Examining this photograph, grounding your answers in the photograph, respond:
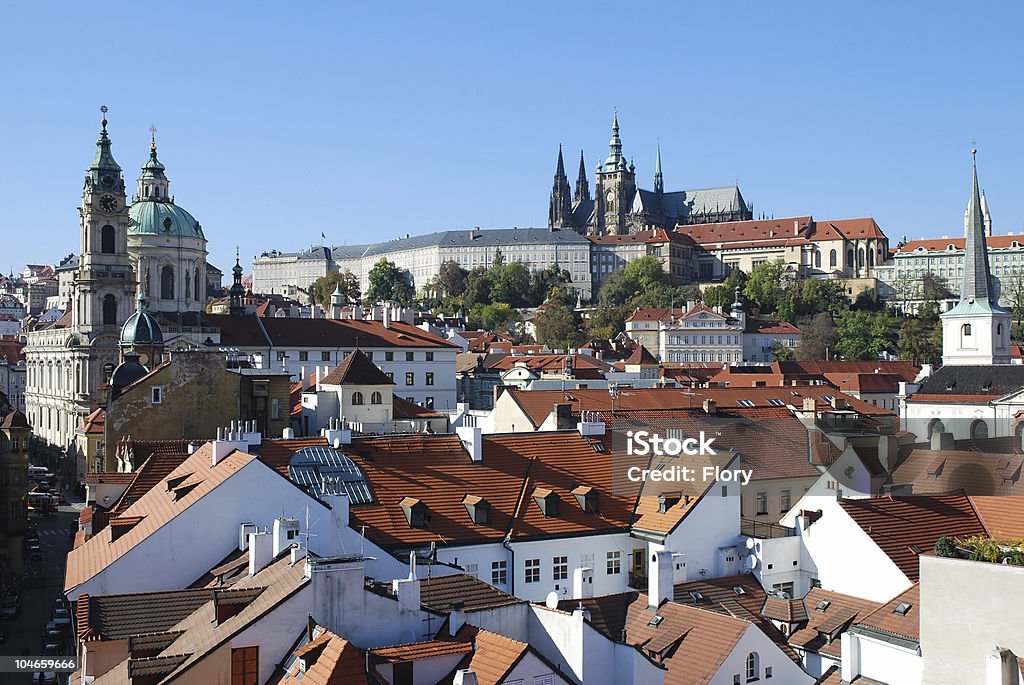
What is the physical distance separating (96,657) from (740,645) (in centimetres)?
1052

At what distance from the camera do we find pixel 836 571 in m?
27.8

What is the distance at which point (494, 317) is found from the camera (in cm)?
16400

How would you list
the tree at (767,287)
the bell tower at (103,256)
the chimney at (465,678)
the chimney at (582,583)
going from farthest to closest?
the tree at (767,287), the bell tower at (103,256), the chimney at (582,583), the chimney at (465,678)

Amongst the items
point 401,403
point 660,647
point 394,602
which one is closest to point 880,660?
point 660,647

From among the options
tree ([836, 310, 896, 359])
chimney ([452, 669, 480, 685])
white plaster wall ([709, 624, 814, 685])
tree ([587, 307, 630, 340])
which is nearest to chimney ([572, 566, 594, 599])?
white plaster wall ([709, 624, 814, 685])

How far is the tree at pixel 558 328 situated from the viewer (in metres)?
146

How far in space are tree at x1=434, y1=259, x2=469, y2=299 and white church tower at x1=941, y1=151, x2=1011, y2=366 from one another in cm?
10516

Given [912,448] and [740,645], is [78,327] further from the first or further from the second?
[740,645]

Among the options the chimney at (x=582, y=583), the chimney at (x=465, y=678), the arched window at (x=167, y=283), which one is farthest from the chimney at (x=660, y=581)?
the arched window at (x=167, y=283)

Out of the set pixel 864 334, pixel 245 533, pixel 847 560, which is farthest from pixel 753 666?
pixel 864 334

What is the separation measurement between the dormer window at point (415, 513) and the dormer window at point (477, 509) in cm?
116

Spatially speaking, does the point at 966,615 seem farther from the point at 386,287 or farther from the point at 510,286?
the point at 386,287

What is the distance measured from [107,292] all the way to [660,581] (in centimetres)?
6946

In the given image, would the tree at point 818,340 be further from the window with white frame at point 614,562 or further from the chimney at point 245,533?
the chimney at point 245,533
